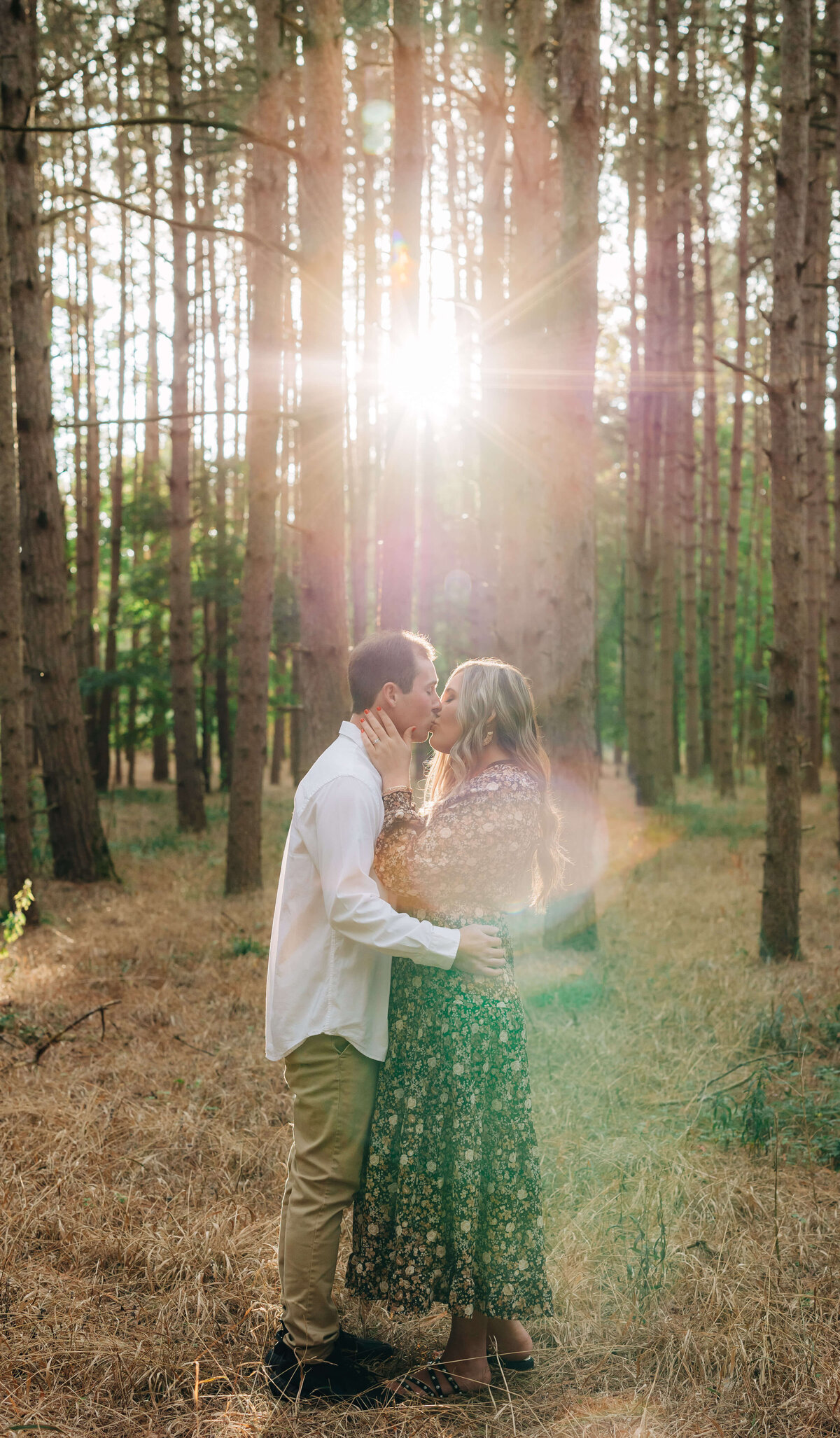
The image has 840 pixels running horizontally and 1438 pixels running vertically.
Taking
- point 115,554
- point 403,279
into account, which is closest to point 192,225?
point 403,279

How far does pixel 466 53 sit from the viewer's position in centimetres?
1434

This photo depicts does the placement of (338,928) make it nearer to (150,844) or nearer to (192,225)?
(192,225)

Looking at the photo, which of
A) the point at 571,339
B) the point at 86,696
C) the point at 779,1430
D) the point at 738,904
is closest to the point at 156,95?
the point at 86,696

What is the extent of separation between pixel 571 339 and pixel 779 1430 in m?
6.82

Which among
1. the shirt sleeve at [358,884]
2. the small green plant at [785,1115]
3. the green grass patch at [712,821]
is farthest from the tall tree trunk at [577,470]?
the green grass patch at [712,821]

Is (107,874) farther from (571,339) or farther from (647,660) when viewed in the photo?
(647,660)

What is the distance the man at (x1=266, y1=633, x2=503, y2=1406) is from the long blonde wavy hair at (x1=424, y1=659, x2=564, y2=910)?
16 centimetres

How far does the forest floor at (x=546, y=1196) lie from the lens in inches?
106

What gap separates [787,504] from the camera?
22.3ft

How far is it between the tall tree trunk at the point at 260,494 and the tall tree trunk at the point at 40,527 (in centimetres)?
145

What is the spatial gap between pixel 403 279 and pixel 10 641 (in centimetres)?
417

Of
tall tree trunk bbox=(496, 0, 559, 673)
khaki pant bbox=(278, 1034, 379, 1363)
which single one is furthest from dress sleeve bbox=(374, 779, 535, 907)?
tall tree trunk bbox=(496, 0, 559, 673)

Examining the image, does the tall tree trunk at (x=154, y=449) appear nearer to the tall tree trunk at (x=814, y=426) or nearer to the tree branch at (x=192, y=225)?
the tree branch at (x=192, y=225)

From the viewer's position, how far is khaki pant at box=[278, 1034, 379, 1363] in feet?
8.68
